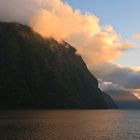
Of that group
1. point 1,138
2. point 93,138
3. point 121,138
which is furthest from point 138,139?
point 1,138

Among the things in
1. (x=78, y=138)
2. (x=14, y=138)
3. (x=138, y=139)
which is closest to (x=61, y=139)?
(x=78, y=138)

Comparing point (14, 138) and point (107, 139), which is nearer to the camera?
point (14, 138)

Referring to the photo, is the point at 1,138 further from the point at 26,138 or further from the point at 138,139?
the point at 138,139

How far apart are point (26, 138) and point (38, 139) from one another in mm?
3304

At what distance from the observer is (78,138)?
360 ft

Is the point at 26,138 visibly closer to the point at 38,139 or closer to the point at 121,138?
the point at 38,139

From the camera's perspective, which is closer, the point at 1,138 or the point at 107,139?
the point at 1,138

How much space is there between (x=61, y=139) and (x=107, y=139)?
1346 centimetres

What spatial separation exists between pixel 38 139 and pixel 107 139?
790 inches

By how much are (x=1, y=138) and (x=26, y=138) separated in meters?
7.17

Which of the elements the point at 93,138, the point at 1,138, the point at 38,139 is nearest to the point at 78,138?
the point at 93,138

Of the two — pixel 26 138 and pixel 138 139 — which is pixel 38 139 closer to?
pixel 26 138

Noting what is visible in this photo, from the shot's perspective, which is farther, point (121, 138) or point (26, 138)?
point (121, 138)

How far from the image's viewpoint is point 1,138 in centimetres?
10106
